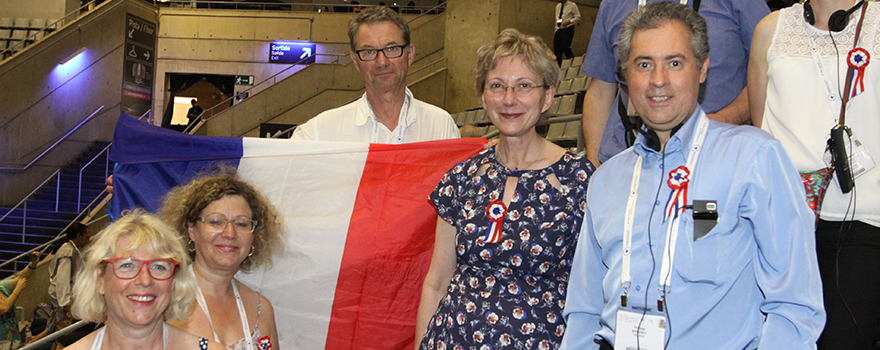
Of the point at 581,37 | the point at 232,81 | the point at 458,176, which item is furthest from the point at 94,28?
the point at 458,176

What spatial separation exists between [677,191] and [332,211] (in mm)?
1604

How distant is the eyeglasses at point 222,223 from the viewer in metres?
2.34

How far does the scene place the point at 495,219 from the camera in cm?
188

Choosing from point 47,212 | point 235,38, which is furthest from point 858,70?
point 235,38

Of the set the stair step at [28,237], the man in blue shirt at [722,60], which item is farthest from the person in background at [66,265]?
the man in blue shirt at [722,60]

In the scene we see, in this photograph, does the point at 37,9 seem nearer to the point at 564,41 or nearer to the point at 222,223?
the point at 564,41

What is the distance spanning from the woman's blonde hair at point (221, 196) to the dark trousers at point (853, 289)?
1.86 m

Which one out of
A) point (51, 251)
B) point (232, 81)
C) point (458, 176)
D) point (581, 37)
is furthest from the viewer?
point (232, 81)

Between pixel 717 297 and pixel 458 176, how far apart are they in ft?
3.01

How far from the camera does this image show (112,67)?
14328 millimetres

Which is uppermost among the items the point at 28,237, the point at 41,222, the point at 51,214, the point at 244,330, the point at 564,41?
the point at 564,41

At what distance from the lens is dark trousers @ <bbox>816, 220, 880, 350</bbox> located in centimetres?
150

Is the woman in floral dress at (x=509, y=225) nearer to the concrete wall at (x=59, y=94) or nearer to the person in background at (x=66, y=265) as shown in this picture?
the person in background at (x=66, y=265)

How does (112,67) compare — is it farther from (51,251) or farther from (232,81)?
(51,251)
